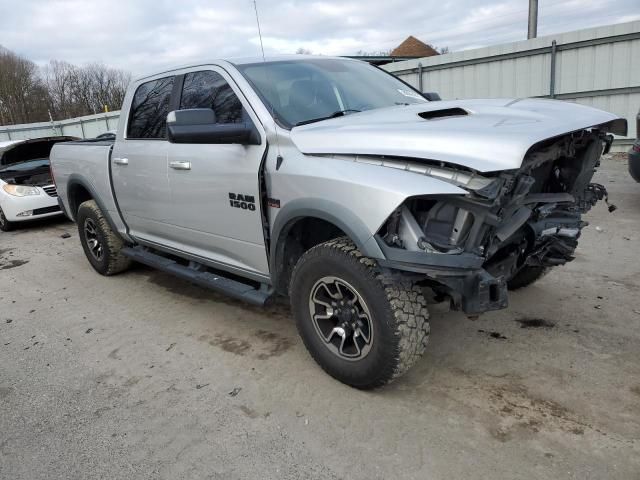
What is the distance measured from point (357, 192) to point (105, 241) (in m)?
3.68

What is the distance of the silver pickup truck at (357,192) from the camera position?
2.49m

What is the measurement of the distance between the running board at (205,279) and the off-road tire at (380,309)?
62 cm

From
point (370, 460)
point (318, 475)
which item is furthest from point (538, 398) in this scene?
point (318, 475)

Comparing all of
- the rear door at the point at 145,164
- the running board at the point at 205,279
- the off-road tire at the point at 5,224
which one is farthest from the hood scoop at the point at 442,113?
the off-road tire at the point at 5,224

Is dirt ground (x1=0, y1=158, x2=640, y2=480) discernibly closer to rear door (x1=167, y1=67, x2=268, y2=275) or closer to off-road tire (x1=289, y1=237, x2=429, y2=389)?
off-road tire (x1=289, y1=237, x2=429, y2=389)

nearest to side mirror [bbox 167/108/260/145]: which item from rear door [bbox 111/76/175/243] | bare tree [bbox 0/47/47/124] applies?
rear door [bbox 111/76/175/243]

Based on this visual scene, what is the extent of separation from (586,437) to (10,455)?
2.96 meters

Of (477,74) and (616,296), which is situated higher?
(477,74)

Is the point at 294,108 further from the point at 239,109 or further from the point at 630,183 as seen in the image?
the point at 630,183

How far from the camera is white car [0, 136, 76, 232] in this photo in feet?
28.0

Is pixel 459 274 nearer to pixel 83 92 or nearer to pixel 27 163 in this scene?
pixel 27 163

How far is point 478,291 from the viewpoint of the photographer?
8.34 feet

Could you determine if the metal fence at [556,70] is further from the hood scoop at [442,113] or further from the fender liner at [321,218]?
the fender liner at [321,218]

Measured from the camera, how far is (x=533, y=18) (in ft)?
45.9
